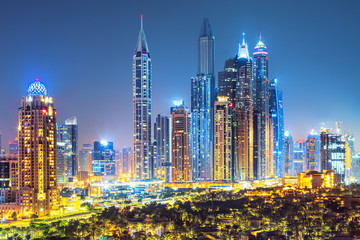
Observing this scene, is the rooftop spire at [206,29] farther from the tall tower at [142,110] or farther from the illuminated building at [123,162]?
the illuminated building at [123,162]

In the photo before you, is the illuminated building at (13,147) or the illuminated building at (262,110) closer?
the illuminated building at (13,147)

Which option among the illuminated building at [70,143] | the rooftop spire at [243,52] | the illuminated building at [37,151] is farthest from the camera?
the rooftop spire at [243,52]

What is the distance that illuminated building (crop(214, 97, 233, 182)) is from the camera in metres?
85.8

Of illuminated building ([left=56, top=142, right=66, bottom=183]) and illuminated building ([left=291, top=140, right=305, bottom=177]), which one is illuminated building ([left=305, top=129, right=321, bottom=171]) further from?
illuminated building ([left=56, top=142, right=66, bottom=183])

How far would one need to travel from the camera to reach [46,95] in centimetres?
4675

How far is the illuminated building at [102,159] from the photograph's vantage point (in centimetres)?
9900

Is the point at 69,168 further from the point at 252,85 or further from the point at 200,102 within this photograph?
the point at 252,85

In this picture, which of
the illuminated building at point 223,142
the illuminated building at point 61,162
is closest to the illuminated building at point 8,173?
the illuminated building at point 61,162

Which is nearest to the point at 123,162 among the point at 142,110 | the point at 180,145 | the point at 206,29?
the point at 142,110

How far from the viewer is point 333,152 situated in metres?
77.8

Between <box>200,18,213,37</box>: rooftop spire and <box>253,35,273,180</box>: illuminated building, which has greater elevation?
<box>200,18,213,37</box>: rooftop spire

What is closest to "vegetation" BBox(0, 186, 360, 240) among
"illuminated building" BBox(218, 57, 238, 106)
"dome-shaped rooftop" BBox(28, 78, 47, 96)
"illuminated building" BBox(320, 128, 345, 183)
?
"dome-shaped rooftop" BBox(28, 78, 47, 96)

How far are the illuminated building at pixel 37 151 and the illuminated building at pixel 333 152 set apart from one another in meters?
44.7

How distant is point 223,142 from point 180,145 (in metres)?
6.85
